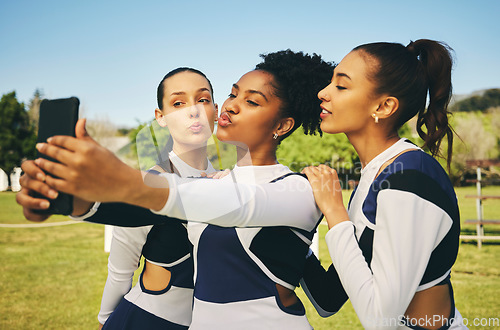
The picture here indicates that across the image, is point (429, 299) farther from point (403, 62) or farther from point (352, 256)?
point (403, 62)

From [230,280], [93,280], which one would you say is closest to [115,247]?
[230,280]

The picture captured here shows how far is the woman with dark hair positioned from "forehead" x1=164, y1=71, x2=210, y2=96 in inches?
16.9

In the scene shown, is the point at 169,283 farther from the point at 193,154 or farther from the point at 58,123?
the point at 58,123

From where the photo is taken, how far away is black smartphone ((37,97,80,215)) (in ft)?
4.00

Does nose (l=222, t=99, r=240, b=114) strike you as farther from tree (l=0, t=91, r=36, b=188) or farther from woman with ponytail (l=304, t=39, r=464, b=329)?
tree (l=0, t=91, r=36, b=188)

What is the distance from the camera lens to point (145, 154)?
66.5 inches

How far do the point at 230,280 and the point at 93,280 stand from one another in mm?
8976

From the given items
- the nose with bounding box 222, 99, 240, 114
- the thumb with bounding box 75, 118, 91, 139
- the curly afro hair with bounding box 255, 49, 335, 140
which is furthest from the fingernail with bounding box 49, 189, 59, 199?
the curly afro hair with bounding box 255, 49, 335, 140

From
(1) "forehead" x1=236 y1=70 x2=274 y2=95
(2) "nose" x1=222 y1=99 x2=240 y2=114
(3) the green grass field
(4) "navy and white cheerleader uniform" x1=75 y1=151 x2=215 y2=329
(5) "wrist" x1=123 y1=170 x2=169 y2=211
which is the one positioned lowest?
(3) the green grass field

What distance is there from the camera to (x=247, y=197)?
1.55 metres

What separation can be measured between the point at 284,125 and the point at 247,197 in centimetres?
86

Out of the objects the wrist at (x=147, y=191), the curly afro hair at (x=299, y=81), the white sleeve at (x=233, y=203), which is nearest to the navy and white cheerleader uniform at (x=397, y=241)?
the white sleeve at (x=233, y=203)

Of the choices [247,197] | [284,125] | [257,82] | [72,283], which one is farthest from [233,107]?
[72,283]

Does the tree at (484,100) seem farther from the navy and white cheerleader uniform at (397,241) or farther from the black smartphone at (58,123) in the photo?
the black smartphone at (58,123)
